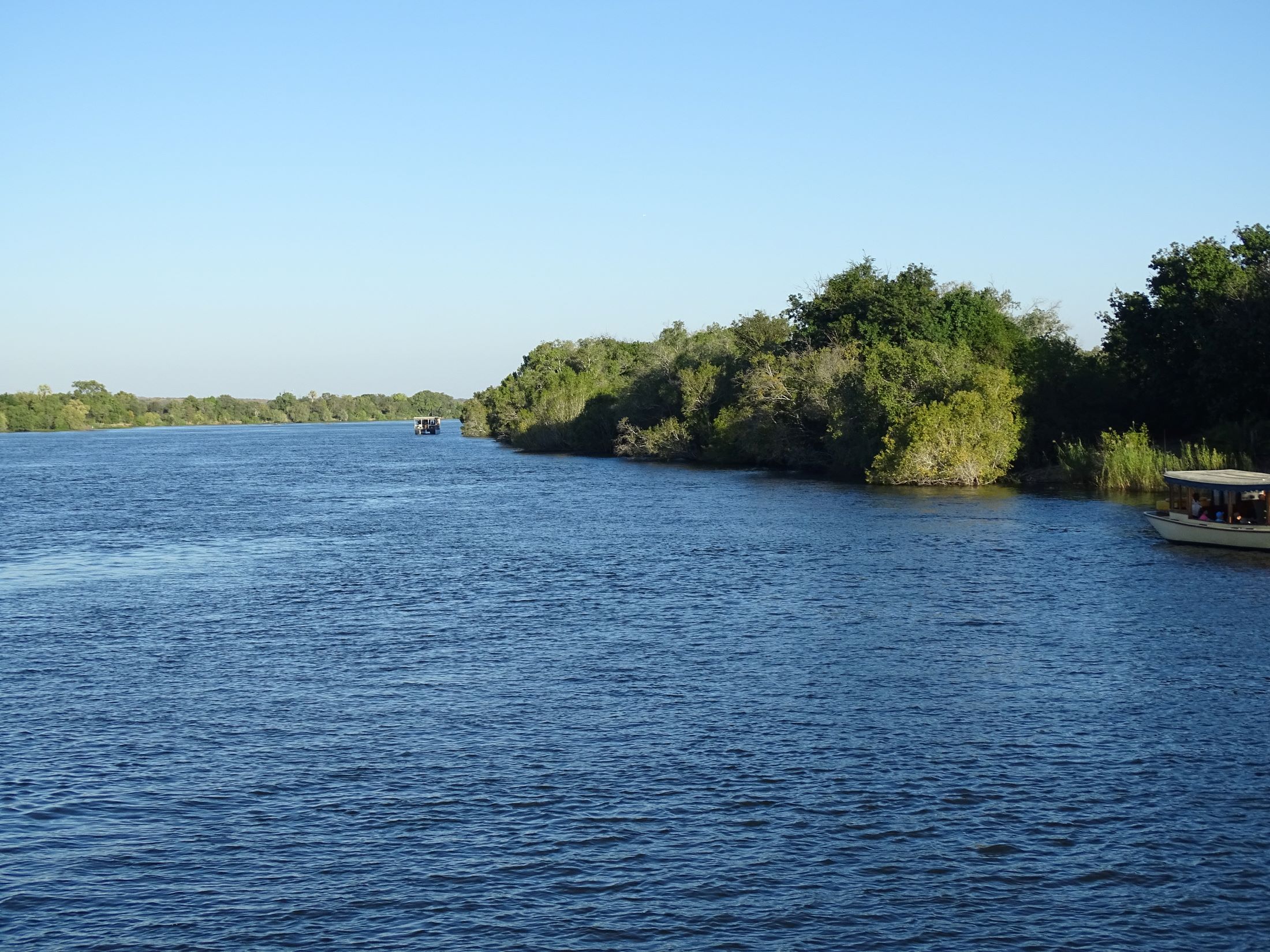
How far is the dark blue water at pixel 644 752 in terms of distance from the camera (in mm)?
12297

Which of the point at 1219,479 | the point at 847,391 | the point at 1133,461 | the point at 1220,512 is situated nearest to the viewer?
the point at 1219,479

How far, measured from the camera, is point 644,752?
17.2 meters

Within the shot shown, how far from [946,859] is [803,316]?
246 feet

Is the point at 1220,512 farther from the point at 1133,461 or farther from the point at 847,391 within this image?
the point at 847,391

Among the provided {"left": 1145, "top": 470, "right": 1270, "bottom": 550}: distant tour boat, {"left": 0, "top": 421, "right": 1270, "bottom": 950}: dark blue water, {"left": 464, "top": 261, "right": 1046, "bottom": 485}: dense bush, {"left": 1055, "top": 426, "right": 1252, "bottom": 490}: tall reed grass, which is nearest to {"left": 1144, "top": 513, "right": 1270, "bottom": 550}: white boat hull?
{"left": 1145, "top": 470, "right": 1270, "bottom": 550}: distant tour boat

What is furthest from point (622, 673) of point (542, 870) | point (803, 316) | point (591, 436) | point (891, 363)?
point (591, 436)

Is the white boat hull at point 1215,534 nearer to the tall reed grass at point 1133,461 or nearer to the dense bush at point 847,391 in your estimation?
the tall reed grass at point 1133,461

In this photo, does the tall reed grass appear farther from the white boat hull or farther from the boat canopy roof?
the white boat hull

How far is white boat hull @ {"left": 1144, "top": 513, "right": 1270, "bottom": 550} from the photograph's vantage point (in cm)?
3597

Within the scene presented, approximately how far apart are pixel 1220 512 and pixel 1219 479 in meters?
1.03

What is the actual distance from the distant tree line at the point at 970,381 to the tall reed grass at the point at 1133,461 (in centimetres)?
20

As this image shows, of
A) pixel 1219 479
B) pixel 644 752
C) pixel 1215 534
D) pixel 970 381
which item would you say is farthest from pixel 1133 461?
pixel 644 752

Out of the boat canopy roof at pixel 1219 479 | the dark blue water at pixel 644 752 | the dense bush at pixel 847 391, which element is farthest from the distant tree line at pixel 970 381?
the dark blue water at pixel 644 752

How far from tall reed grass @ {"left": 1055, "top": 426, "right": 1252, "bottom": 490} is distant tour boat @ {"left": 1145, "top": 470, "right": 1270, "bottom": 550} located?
11.7 metres
